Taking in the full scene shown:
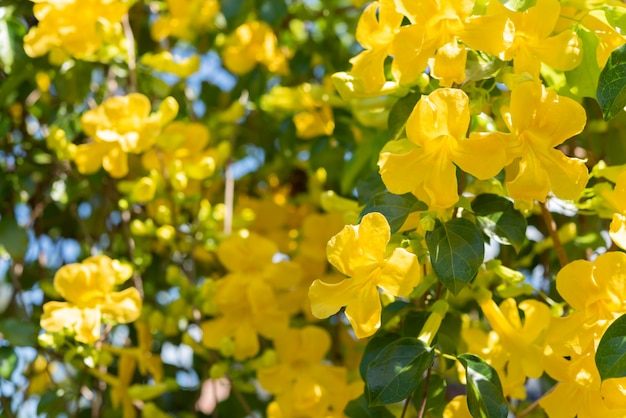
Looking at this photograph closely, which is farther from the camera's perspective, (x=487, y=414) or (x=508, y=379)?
(x=508, y=379)

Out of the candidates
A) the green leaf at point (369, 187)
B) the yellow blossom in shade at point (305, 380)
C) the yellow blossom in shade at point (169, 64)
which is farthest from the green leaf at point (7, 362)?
the green leaf at point (369, 187)

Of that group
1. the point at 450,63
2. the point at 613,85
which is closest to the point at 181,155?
the point at 450,63

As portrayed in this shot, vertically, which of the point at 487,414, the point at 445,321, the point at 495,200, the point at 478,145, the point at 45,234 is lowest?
the point at 45,234

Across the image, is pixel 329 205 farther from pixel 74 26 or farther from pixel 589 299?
pixel 74 26

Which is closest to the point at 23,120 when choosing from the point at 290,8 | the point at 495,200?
the point at 290,8

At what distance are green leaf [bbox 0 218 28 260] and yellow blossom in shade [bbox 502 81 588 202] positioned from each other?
1.01 metres

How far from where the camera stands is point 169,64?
5.12ft

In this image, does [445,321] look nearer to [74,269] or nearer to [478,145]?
[478,145]

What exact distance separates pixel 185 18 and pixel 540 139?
1089 millimetres

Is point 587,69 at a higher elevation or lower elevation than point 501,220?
higher

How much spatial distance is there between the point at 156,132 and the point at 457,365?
0.63 m

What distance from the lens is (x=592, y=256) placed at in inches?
59.8

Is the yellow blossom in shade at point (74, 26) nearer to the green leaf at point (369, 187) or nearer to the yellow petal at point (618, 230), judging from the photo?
the green leaf at point (369, 187)

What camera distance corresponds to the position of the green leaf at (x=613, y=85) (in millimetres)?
940
